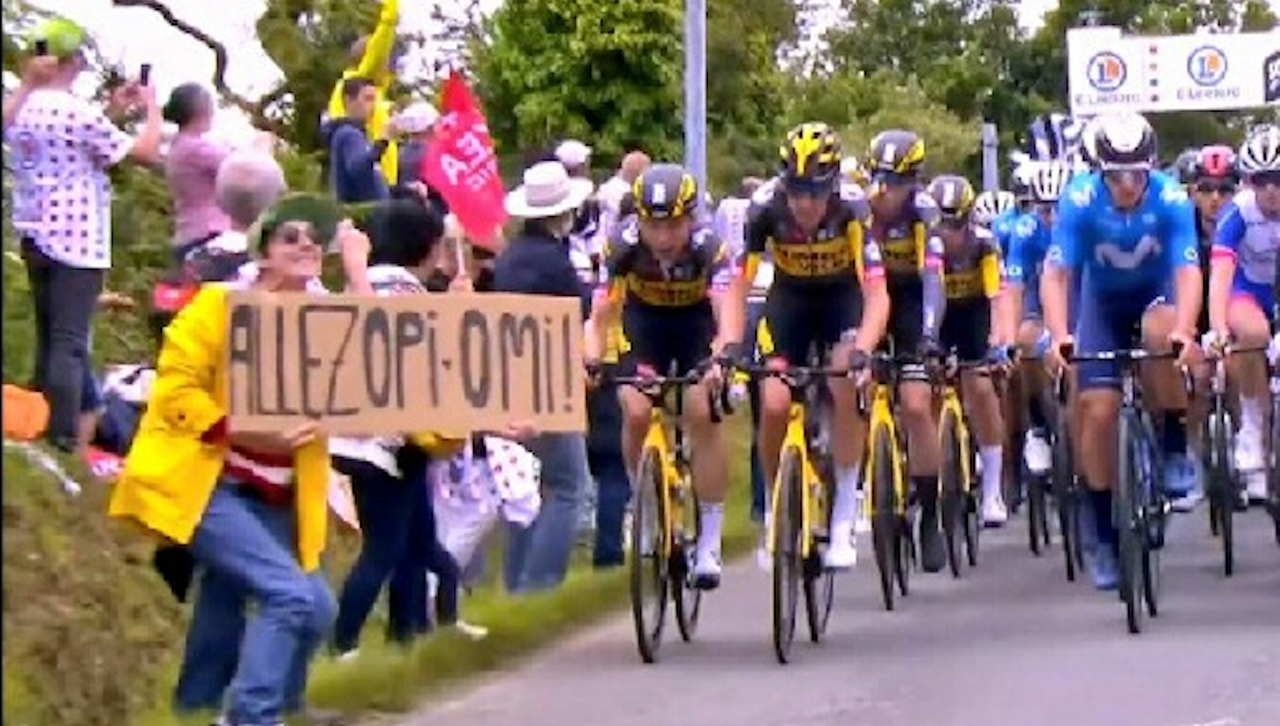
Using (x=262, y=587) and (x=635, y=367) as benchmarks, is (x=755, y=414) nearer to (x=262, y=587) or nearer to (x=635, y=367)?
(x=635, y=367)

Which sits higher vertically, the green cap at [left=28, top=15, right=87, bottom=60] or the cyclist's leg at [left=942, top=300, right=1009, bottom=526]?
the green cap at [left=28, top=15, right=87, bottom=60]

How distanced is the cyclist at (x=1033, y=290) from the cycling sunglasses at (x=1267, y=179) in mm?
2016

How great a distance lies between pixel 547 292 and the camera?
45.4ft

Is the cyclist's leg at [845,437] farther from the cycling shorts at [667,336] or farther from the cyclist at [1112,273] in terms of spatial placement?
the cyclist at [1112,273]

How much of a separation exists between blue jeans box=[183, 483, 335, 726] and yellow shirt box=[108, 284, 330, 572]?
0.08 meters

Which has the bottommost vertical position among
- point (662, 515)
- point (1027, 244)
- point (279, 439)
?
point (662, 515)

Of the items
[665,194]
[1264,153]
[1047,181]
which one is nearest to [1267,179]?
[1264,153]

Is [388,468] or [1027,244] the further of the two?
[1027,244]

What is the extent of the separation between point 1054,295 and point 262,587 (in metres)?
5.24

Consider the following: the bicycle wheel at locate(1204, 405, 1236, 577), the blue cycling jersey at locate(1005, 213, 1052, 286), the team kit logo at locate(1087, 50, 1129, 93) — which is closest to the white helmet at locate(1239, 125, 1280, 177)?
the bicycle wheel at locate(1204, 405, 1236, 577)

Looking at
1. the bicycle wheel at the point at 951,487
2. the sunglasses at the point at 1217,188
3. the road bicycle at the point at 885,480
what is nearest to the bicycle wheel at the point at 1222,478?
the bicycle wheel at the point at 951,487

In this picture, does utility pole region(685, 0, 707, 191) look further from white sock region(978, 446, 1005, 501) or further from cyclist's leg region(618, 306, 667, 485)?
cyclist's leg region(618, 306, 667, 485)

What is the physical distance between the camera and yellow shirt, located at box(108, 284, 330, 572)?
8.67m

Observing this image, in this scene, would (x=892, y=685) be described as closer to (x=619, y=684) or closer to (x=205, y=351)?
(x=619, y=684)
